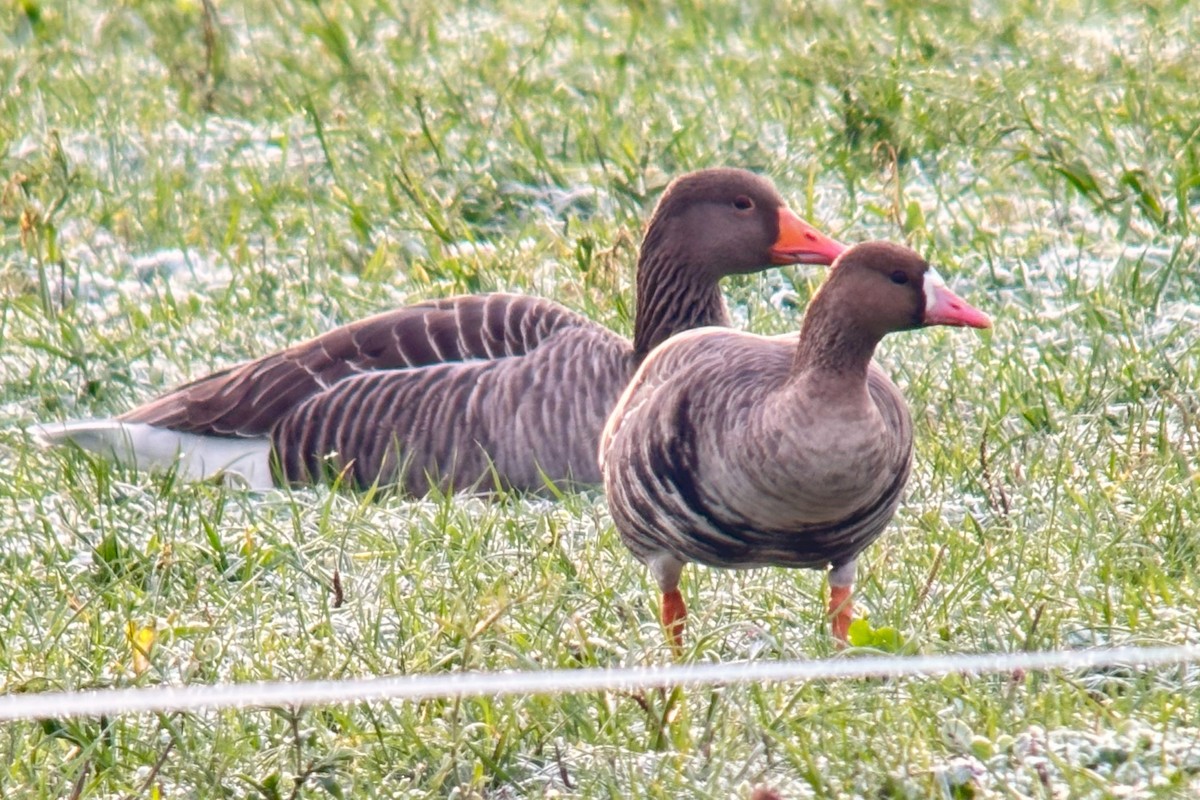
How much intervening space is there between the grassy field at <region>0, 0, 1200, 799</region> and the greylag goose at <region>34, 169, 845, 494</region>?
1.14 feet

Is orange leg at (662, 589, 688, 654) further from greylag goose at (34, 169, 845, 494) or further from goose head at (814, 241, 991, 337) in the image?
greylag goose at (34, 169, 845, 494)

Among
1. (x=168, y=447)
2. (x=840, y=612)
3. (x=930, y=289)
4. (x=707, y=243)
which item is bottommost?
(x=168, y=447)

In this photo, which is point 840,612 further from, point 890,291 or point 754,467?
point 890,291

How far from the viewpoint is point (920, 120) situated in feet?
24.4

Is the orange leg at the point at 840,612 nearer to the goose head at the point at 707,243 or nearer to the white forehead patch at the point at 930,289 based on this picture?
the white forehead patch at the point at 930,289

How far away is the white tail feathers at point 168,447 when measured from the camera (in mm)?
5551

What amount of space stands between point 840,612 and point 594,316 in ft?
8.73

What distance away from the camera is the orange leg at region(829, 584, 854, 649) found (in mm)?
3887

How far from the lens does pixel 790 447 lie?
3748mm

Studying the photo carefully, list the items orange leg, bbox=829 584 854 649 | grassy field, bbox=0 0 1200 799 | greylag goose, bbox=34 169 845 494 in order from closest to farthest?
1. grassy field, bbox=0 0 1200 799
2. orange leg, bbox=829 584 854 649
3. greylag goose, bbox=34 169 845 494

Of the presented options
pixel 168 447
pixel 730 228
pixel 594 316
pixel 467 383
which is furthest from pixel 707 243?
pixel 168 447

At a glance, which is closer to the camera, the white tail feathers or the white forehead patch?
the white forehead patch

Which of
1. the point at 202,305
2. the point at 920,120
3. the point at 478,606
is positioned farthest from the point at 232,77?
the point at 478,606

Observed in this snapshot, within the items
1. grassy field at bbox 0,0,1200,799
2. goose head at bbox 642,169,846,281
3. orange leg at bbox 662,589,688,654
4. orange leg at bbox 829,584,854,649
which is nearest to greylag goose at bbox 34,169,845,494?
goose head at bbox 642,169,846,281
